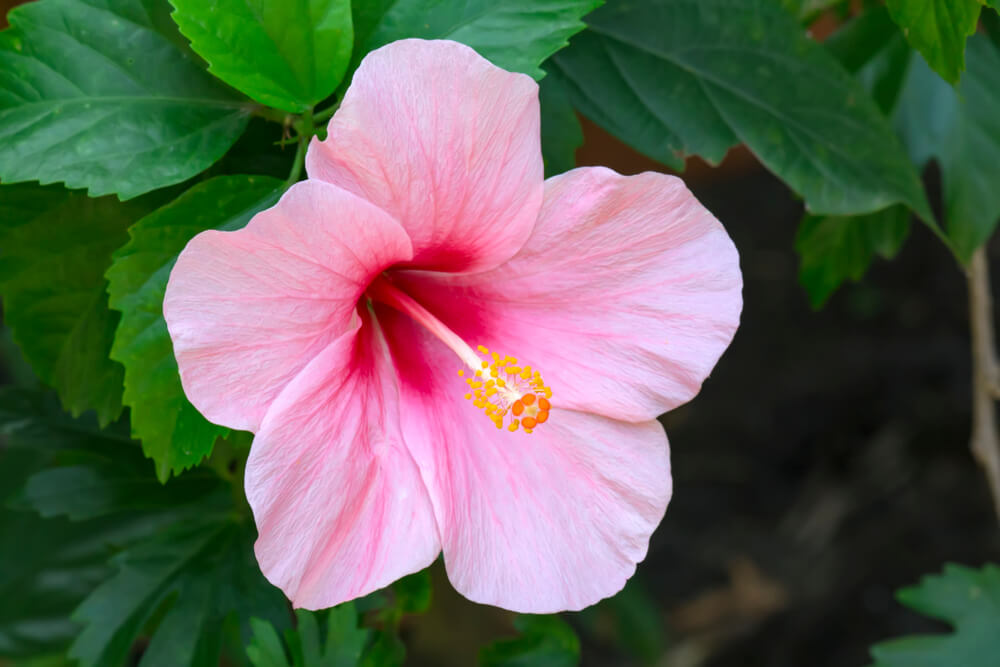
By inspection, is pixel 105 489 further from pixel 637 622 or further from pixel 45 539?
pixel 637 622

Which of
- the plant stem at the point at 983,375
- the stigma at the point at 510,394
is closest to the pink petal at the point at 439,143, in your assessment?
the stigma at the point at 510,394

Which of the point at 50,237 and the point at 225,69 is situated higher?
the point at 225,69

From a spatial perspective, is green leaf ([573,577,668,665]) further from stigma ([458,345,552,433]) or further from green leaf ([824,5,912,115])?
stigma ([458,345,552,433])

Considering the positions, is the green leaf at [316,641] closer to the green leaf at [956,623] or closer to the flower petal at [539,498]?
the flower petal at [539,498]

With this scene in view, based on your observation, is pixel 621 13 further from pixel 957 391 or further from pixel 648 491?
pixel 957 391

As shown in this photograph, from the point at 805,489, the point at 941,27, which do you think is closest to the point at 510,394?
the point at 941,27

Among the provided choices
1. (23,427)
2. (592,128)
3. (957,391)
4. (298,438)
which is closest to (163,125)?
(298,438)
